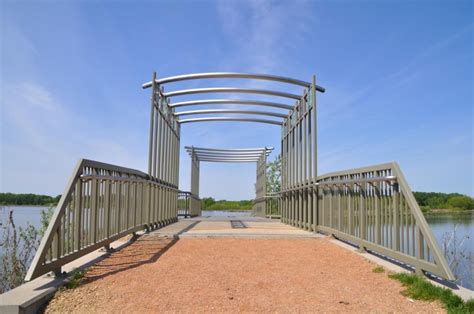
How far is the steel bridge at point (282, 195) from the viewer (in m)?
4.21

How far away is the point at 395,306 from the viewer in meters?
3.39

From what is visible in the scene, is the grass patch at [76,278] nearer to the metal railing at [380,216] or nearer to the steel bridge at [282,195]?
the steel bridge at [282,195]

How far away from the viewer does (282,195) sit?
42.4 ft

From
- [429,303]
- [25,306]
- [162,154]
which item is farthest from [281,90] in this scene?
[25,306]

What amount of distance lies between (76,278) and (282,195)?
373 inches

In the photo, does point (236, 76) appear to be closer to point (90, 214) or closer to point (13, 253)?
point (90, 214)

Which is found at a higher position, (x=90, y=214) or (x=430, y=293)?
(x=90, y=214)

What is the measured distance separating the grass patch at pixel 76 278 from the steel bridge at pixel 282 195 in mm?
175

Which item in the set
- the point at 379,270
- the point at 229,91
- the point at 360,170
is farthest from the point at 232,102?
the point at 379,270

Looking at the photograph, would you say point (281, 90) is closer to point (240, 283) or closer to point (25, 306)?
point (240, 283)

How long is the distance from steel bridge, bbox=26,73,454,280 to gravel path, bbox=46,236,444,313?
40 centimetres

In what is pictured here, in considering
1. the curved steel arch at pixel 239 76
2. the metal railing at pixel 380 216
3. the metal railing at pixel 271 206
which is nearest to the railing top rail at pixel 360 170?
the metal railing at pixel 380 216

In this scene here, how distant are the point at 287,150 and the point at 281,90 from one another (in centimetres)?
248

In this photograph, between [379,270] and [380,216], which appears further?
[380,216]
